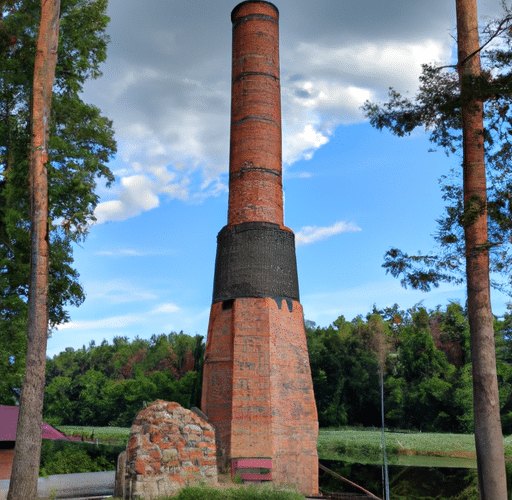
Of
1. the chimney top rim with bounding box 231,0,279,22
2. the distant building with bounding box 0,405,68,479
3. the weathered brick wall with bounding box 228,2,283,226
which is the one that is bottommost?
the distant building with bounding box 0,405,68,479

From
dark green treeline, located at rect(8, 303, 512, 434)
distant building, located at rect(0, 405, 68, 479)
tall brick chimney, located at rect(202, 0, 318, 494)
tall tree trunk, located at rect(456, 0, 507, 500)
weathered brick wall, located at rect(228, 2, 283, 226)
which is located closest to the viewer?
tall tree trunk, located at rect(456, 0, 507, 500)

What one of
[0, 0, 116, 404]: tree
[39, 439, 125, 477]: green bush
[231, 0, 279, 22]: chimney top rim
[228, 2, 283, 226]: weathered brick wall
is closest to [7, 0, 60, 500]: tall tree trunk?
[0, 0, 116, 404]: tree

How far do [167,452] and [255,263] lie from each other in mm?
5030

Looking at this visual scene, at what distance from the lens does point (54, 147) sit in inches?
551

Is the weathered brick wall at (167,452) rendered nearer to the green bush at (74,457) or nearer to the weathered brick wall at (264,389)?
the weathered brick wall at (264,389)

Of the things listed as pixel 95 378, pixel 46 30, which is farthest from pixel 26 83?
pixel 95 378

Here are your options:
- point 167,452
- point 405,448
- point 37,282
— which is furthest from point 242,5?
point 405,448

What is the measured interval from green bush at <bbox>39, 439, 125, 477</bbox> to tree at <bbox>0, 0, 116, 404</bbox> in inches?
219

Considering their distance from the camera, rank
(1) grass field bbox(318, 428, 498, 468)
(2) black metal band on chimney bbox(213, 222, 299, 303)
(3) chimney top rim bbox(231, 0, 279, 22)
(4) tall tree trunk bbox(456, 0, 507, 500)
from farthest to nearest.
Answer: (1) grass field bbox(318, 428, 498, 468) < (3) chimney top rim bbox(231, 0, 279, 22) < (2) black metal band on chimney bbox(213, 222, 299, 303) < (4) tall tree trunk bbox(456, 0, 507, 500)

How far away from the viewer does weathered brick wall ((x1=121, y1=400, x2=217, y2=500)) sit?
11070mm

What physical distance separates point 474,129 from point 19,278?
1201 centimetres

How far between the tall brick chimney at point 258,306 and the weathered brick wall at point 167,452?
25.9 inches

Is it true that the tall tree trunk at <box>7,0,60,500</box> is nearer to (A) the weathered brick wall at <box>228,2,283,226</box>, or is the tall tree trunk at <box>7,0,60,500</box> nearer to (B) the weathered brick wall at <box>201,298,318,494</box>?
(B) the weathered brick wall at <box>201,298,318,494</box>

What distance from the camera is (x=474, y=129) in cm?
1051
